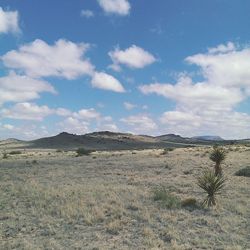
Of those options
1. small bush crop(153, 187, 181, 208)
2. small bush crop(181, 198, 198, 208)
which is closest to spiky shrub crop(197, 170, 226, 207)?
small bush crop(181, 198, 198, 208)

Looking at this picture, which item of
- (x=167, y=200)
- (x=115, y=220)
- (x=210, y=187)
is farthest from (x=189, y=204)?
(x=115, y=220)

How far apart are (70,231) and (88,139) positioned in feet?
481

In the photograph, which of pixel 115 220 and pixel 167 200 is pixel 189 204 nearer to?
pixel 167 200

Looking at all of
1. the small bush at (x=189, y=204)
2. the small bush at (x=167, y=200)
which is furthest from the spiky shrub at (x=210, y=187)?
the small bush at (x=167, y=200)

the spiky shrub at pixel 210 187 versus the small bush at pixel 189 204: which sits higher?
the spiky shrub at pixel 210 187

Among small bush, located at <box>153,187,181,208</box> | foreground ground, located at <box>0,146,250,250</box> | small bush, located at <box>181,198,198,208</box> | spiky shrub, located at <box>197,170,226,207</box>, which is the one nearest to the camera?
foreground ground, located at <box>0,146,250,250</box>

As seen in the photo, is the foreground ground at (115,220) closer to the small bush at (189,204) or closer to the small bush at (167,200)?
the small bush at (167,200)

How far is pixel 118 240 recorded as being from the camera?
42.3 ft

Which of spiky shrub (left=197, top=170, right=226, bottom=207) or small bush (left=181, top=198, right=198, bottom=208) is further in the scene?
spiky shrub (left=197, top=170, right=226, bottom=207)

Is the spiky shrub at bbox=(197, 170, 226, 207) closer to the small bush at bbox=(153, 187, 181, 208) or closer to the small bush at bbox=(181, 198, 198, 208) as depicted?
the small bush at bbox=(181, 198, 198, 208)

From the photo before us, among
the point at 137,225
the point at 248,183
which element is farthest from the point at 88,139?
the point at 137,225

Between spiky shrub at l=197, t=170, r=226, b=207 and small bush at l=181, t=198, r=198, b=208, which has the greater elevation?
spiky shrub at l=197, t=170, r=226, b=207

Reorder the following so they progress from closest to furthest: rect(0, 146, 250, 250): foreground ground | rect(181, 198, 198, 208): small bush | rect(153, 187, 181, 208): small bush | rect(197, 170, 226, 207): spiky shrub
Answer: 1. rect(0, 146, 250, 250): foreground ground
2. rect(153, 187, 181, 208): small bush
3. rect(181, 198, 198, 208): small bush
4. rect(197, 170, 226, 207): spiky shrub

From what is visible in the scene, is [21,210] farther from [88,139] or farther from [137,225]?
[88,139]
